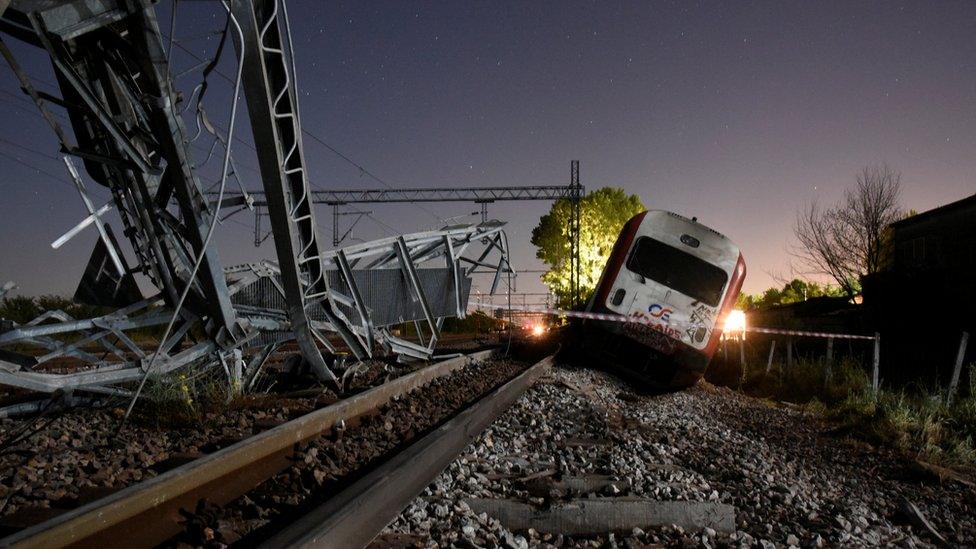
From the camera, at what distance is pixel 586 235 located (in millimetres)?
49156

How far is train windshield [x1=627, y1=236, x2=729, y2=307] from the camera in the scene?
11.7 meters

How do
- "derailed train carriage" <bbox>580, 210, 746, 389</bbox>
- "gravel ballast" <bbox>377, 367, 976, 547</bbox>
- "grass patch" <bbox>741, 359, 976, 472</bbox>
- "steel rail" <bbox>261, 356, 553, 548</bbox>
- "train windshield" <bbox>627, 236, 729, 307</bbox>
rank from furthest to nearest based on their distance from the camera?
1. "train windshield" <bbox>627, 236, 729, 307</bbox>
2. "derailed train carriage" <bbox>580, 210, 746, 389</bbox>
3. "grass patch" <bbox>741, 359, 976, 472</bbox>
4. "gravel ballast" <bbox>377, 367, 976, 547</bbox>
5. "steel rail" <bbox>261, 356, 553, 548</bbox>

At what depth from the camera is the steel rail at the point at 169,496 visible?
2551mm

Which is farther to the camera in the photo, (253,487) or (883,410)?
(883,410)

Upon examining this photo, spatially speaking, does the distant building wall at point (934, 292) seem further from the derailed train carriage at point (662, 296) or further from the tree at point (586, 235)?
→ the tree at point (586, 235)

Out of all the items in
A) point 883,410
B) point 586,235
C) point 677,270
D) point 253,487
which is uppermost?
point 586,235

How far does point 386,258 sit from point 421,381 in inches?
154

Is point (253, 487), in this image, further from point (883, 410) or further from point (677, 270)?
point (677, 270)

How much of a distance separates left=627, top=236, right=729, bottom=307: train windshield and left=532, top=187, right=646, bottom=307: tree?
33413mm

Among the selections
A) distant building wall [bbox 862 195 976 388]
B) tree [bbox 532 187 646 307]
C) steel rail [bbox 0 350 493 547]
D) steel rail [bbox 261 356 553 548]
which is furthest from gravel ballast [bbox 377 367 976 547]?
tree [bbox 532 187 646 307]

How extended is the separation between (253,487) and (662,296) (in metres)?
9.47

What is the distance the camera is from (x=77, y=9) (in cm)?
512

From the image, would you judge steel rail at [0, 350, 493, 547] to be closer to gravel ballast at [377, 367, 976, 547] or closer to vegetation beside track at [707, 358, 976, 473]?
gravel ballast at [377, 367, 976, 547]

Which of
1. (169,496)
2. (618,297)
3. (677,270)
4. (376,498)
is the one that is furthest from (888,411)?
(169,496)
